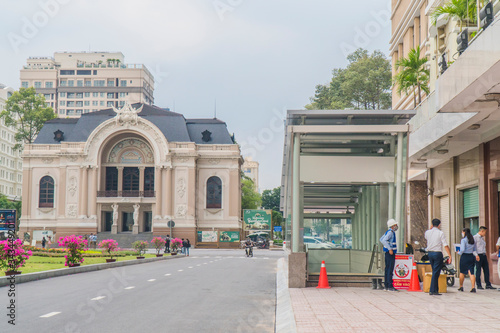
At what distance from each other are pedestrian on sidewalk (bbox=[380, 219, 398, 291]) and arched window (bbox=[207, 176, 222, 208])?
57.5 meters

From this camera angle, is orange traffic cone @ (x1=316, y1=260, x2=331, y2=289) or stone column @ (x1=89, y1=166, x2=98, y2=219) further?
stone column @ (x1=89, y1=166, x2=98, y2=219)

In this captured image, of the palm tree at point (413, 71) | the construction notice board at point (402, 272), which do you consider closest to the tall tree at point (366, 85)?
the palm tree at point (413, 71)

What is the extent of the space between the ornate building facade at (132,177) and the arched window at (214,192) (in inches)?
4.7

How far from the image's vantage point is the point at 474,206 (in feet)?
64.2

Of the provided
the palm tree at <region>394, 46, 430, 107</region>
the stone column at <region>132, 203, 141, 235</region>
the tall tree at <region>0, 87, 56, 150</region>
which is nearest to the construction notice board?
the palm tree at <region>394, 46, 430, 107</region>

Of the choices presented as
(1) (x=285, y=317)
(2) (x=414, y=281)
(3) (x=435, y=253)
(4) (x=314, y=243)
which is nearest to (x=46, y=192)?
(4) (x=314, y=243)

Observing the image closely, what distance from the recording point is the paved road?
9.84m

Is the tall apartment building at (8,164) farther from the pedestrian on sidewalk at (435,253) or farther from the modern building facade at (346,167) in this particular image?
the pedestrian on sidewalk at (435,253)

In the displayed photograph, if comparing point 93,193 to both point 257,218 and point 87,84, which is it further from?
point 87,84

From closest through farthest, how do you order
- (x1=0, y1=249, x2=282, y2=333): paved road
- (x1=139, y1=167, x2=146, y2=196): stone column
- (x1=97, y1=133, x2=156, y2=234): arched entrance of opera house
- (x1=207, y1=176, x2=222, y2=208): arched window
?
(x1=0, y1=249, x2=282, y2=333): paved road → (x1=97, y1=133, x2=156, y2=234): arched entrance of opera house → (x1=139, y1=167, x2=146, y2=196): stone column → (x1=207, y1=176, x2=222, y2=208): arched window

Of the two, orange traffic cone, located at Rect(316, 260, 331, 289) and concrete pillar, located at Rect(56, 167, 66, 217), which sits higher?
concrete pillar, located at Rect(56, 167, 66, 217)

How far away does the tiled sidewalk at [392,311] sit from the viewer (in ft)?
29.6

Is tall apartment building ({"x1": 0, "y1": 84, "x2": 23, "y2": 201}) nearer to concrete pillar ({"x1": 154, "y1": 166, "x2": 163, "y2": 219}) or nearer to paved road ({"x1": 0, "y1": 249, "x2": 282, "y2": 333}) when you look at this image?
concrete pillar ({"x1": 154, "y1": 166, "x2": 163, "y2": 219})

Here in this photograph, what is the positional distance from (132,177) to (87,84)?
7149 cm
